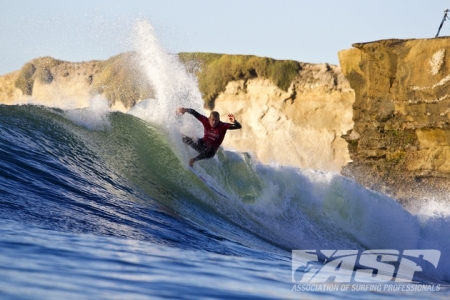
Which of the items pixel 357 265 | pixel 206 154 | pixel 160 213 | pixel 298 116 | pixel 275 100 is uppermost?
pixel 275 100

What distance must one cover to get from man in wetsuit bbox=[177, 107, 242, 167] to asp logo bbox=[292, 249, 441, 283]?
2469mm

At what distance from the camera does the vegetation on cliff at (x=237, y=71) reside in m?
31.0

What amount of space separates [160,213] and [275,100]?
75.7 feet

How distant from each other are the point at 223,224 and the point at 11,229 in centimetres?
456

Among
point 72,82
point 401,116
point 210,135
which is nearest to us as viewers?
point 210,135

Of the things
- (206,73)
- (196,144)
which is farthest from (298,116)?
(196,144)

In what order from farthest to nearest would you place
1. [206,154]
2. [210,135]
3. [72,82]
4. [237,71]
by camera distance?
[72,82]
[237,71]
[206,154]
[210,135]

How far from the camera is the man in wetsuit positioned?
38.4 feet

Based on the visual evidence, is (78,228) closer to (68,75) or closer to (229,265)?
(229,265)

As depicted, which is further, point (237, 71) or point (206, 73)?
point (206, 73)

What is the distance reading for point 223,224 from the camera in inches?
387

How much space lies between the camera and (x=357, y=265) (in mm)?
8570

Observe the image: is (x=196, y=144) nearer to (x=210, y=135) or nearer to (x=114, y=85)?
(x=210, y=135)

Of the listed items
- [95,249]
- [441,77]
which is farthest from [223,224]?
[441,77]
